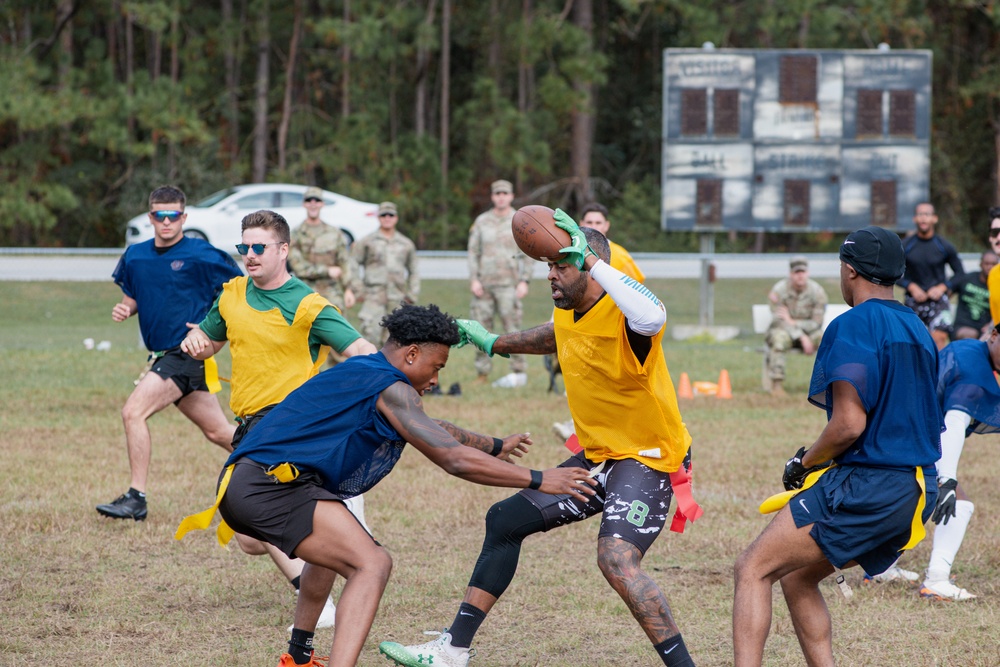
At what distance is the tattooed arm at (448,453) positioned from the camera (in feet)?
14.3

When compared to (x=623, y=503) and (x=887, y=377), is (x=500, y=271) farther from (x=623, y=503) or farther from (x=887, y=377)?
(x=887, y=377)

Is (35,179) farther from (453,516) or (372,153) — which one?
(453,516)

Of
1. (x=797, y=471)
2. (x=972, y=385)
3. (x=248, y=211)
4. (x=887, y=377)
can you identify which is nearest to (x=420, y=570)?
(x=797, y=471)

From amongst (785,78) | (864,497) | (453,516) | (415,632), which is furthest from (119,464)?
(785,78)

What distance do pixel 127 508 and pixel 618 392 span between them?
13.4 ft

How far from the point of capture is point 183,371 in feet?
25.6

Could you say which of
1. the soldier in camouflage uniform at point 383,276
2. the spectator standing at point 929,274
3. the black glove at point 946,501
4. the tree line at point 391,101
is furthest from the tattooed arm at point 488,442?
the tree line at point 391,101

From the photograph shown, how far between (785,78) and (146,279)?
1421 centimetres

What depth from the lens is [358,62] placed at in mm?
34125

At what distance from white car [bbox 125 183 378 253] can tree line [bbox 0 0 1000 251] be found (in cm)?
603

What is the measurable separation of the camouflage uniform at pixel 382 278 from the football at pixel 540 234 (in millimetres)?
9083

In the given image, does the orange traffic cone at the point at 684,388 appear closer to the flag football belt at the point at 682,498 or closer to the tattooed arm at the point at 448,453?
the flag football belt at the point at 682,498

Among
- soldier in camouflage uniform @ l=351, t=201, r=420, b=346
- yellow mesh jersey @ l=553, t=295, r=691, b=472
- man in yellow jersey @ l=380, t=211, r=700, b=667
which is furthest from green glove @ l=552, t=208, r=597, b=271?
soldier in camouflage uniform @ l=351, t=201, r=420, b=346

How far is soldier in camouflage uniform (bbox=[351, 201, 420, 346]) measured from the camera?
549 inches
